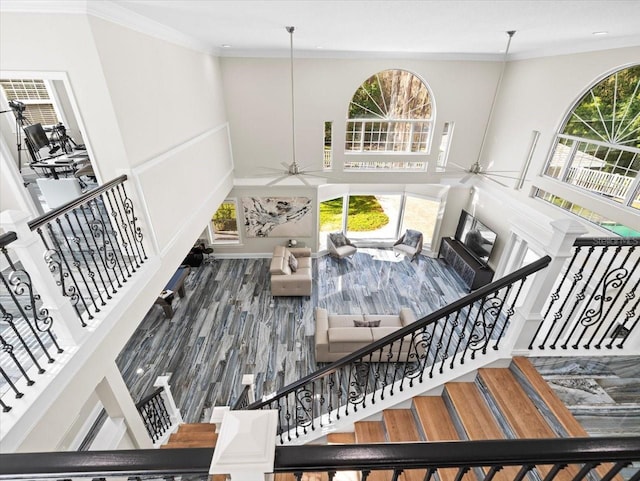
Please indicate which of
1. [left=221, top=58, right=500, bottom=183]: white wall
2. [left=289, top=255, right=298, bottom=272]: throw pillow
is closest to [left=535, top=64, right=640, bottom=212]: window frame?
[left=221, top=58, right=500, bottom=183]: white wall

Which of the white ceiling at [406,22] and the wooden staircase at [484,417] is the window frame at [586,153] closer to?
the white ceiling at [406,22]

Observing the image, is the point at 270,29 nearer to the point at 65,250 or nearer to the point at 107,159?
the point at 107,159

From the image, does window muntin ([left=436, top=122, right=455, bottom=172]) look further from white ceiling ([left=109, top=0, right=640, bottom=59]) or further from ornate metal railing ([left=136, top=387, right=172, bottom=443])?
ornate metal railing ([left=136, top=387, right=172, bottom=443])

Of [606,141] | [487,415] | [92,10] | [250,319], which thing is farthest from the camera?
Result: [250,319]

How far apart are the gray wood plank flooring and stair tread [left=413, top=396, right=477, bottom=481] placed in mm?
3182

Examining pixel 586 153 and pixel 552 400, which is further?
pixel 586 153

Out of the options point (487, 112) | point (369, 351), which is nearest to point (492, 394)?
point (369, 351)

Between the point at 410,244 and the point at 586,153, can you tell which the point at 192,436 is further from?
the point at 586,153

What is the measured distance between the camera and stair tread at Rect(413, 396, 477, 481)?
2.46m

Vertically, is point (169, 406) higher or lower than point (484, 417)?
lower

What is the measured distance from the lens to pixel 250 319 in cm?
664

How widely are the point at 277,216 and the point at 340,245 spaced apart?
A: 1.96 metres

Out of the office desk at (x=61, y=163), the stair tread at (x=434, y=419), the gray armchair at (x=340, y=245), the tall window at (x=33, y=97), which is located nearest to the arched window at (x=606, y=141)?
the stair tread at (x=434, y=419)

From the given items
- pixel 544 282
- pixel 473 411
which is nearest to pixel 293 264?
pixel 473 411
